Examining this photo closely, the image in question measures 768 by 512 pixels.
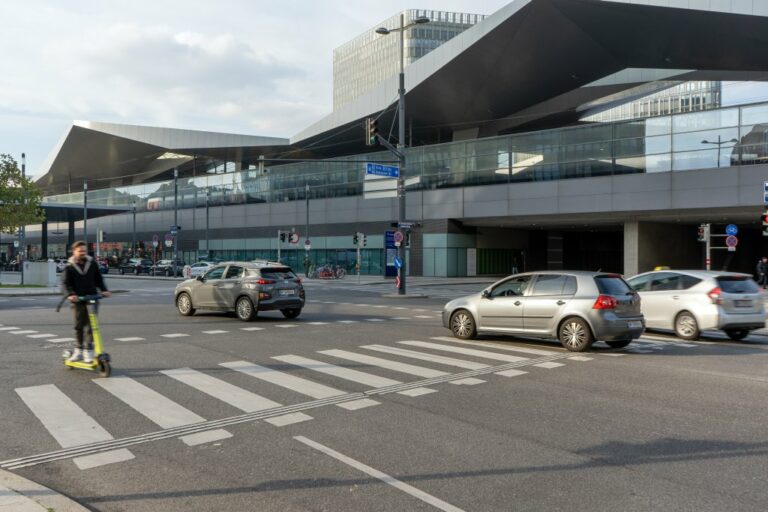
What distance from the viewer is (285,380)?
8.76 m

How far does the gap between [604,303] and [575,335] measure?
2.70 feet

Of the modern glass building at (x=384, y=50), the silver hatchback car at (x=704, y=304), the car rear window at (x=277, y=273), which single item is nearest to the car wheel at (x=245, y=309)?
the car rear window at (x=277, y=273)

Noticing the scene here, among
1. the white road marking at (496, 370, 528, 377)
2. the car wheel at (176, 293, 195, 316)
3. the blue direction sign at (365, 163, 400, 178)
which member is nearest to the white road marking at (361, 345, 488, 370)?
the white road marking at (496, 370, 528, 377)

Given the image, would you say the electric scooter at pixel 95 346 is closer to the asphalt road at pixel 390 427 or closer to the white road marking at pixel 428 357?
the asphalt road at pixel 390 427

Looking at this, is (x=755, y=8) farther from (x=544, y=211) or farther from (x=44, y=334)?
(x=44, y=334)

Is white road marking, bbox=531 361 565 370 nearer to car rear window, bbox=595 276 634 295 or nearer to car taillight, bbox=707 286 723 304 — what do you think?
car rear window, bbox=595 276 634 295

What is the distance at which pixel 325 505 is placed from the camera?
172 inches

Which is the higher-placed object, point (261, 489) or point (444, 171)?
point (444, 171)

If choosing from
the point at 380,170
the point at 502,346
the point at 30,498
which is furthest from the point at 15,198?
the point at 30,498

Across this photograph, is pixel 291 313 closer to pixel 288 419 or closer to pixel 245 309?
pixel 245 309

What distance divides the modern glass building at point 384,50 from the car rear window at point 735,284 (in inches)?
4031

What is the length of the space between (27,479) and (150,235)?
7531 centimetres

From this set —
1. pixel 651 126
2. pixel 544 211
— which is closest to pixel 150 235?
pixel 544 211

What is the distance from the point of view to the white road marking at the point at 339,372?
8641 millimetres
